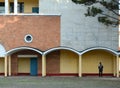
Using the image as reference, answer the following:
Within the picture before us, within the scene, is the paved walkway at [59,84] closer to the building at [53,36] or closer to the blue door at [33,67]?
the building at [53,36]

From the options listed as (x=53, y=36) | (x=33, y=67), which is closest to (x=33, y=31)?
(x=53, y=36)

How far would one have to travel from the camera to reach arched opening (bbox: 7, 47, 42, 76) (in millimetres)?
43625

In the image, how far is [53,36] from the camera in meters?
43.2

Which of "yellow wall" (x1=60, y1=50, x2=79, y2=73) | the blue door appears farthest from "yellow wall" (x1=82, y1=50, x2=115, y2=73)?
the blue door

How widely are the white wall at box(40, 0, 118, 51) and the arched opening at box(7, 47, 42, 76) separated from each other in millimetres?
3494

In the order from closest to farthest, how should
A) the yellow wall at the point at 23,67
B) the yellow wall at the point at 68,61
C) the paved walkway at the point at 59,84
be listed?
the paved walkway at the point at 59,84 → the yellow wall at the point at 68,61 → the yellow wall at the point at 23,67

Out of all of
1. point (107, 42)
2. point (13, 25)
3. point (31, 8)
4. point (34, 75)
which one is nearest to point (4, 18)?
point (13, 25)

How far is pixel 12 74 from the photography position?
1715 inches

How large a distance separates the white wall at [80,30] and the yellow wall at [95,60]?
4.36ft

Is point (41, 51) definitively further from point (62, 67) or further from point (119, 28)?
point (119, 28)

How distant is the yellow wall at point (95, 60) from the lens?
44000 mm

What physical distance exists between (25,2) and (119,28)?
11.5m

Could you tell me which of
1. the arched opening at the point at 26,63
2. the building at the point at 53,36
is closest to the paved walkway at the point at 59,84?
the building at the point at 53,36

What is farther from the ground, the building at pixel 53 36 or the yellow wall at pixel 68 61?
the building at pixel 53 36
